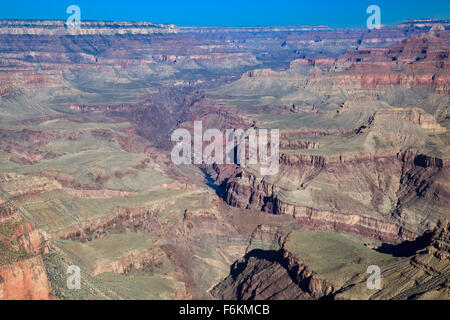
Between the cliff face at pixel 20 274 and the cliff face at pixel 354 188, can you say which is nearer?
the cliff face at pixel 20 274

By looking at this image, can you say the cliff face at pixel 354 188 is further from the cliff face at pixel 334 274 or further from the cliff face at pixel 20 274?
the cliff face at pixel 20 274

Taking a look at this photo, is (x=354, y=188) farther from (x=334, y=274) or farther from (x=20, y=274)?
(x=20, y=274)

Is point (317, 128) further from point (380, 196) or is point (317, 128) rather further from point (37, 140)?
point (37, 140)

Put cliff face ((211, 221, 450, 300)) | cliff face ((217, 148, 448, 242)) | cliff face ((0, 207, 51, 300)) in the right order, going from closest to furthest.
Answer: cliff face ((0, 207, 51, 300)) → cliff face ((211, 221, 450, 300)) → cliff face ((217, 148, 448, 242))

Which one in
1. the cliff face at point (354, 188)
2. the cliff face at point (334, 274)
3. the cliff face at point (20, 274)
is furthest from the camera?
the cliff face at point (354, 188)

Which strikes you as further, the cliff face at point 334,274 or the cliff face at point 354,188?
the cliff face at point 354,188

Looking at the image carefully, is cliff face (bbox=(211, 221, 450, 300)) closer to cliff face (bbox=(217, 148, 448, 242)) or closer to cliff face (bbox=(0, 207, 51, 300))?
cliff face (bbox=(217, 148, 448, 242))

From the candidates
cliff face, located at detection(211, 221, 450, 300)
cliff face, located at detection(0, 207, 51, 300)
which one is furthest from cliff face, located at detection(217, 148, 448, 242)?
cliff face, located at detection(0, 207, 51, 300)

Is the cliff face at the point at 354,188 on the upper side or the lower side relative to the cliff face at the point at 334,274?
upper

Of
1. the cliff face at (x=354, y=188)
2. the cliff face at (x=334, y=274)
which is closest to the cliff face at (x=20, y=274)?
the cliff face at (x=334, y=274)

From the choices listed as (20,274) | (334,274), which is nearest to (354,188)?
(334,274)

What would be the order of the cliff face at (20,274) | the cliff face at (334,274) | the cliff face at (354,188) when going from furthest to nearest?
1. the cliff face at (354,188)
2. the cliff face at (334,274)
3. the cliff face at (20,274)
